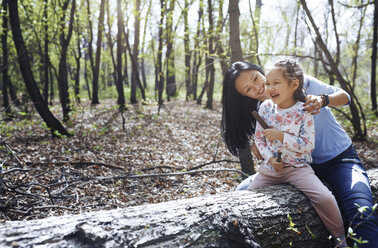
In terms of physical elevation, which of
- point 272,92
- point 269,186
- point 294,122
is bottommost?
point 269,186

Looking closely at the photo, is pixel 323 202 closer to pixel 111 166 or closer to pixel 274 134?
pixel 274 134

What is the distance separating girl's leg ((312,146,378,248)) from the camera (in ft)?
5.90

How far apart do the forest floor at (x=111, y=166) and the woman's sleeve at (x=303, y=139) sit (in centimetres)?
205

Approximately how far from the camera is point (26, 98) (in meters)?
9.59

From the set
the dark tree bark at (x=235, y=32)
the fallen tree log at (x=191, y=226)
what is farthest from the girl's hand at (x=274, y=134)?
the dark tree bark at (x=235, y=32)

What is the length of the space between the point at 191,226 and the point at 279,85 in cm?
136

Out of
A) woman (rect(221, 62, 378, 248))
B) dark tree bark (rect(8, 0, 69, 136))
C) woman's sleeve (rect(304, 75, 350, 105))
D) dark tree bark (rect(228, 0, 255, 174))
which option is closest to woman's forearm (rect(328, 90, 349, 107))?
woman (rect(221, 62, 378, 248))

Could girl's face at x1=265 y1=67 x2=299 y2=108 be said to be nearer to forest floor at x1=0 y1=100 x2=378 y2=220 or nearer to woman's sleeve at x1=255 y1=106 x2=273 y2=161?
woman's sleeve at x1=255 y1=106 x2=273 y2=161

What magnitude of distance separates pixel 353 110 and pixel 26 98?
11.0m

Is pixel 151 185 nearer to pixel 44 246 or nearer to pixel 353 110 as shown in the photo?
pixel 44 246

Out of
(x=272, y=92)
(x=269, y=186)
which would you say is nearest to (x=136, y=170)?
(x=269, y=186)

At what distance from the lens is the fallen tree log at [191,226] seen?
4.58 ft

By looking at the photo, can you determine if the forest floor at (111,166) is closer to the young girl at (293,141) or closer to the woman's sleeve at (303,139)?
the young girl at (293,141)

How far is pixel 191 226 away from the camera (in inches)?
63.5
